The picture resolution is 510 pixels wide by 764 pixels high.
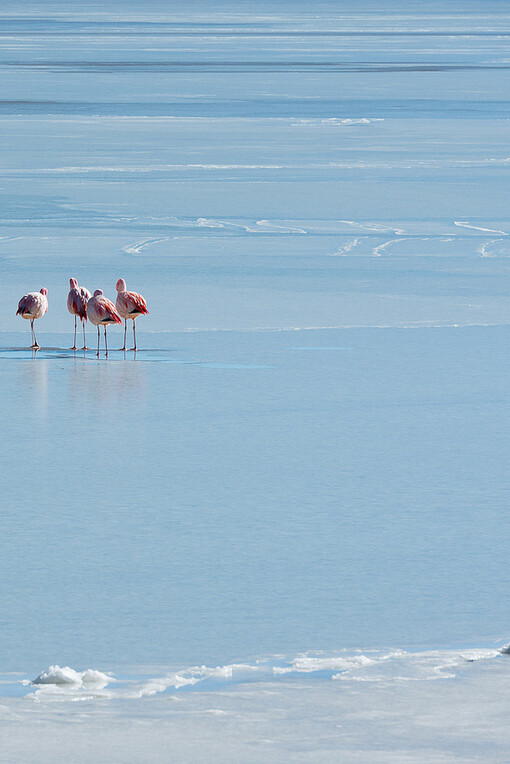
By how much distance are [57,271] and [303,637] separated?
21.3ft

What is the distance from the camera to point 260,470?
5496 mm

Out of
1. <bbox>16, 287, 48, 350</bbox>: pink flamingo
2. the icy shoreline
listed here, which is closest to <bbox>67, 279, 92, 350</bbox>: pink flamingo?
<bbox>16, 287, 48, 350</bbox>: pink flamingo

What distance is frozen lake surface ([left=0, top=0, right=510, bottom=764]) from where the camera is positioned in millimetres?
3377

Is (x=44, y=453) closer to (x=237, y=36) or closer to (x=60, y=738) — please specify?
(x=60, y=738)

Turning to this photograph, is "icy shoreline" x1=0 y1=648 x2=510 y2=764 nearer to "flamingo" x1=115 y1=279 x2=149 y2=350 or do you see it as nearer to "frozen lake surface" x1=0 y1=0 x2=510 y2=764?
"frozen lake surface" x1=0 y1=0 x2=510 y2=764

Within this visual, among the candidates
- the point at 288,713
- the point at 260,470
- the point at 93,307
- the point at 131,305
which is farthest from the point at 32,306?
the point at 288,713

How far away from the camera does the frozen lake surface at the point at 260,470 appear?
11.1 ft

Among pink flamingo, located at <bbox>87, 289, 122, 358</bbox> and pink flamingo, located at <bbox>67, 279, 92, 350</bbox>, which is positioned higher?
pink flamingo, located at <bbox>67, 279, 92, 350</bbox>

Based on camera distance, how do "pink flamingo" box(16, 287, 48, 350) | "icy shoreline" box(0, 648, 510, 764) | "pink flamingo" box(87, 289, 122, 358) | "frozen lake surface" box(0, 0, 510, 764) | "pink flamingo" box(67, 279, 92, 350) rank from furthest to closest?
1. "pink flamingo" box(67, 279, 92, 350)
2. "pink flamingo" box(16, 287, 48, 350)
3. "pink flamingo" box(87, 289, 122, 358)
4. "frozen lake surface" box(0, 0, 510, 764)
5. "icy shoreline" box(0, 648, 510, 764)

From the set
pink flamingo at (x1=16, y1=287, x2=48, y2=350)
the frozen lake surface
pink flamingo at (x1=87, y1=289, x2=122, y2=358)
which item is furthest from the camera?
pink flamingo at (x1=16, y1=287, x2=48, y2=350)

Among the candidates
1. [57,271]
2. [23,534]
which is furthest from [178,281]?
[23,534]

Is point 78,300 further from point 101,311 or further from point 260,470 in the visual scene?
point 260,470

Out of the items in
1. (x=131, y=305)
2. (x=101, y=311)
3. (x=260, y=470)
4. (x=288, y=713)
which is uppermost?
(x=131, y=305)

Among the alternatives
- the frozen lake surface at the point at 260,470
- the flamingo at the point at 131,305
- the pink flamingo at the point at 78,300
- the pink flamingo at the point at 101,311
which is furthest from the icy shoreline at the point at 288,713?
the pink flamingo at the point at 78,300
